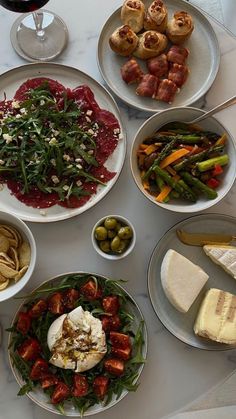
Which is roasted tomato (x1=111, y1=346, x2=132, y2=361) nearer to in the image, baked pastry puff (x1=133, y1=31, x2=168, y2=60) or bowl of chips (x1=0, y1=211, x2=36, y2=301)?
bowl of chips (x1=0, y1=211, x2=36, y2=301)

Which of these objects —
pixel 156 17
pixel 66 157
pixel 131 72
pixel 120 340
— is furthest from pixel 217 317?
pixel 156 17

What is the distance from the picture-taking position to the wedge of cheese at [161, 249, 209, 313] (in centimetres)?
167

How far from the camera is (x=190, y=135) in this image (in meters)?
1.74

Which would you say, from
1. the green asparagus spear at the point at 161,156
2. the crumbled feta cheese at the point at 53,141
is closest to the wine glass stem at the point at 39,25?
the crumbled feta cheese at the point at 53,141

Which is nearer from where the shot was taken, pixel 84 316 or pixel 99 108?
pixel 84 316

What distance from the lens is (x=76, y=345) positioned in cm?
163

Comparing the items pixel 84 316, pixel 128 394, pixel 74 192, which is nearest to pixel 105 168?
pixel 74 192

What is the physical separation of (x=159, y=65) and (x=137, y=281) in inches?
23.8

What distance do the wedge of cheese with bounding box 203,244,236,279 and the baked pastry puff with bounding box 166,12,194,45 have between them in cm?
59

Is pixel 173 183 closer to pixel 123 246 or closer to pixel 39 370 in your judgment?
pixel 123 246

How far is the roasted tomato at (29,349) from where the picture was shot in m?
1.63

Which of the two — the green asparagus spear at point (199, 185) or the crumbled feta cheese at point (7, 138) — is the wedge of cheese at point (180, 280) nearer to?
the green asparagus spear at point (199, 185)

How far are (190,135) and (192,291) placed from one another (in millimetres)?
425

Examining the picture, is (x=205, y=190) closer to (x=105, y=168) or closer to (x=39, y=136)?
(x=105, y=168)
